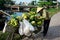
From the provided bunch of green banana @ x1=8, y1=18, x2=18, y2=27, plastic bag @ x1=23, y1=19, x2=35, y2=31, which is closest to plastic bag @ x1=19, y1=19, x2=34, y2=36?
plastic bag @ x1=23, y1=19, x2=35, y2=31

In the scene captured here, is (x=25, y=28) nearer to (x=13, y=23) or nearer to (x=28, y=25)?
(x=28, y=25)

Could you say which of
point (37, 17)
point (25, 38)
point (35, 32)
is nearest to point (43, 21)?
point (37, 17)

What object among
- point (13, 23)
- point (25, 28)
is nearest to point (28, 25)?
point (25, 28)

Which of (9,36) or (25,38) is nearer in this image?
(9,36)

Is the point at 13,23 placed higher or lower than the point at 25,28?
higher

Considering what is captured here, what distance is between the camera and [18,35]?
4.27 m

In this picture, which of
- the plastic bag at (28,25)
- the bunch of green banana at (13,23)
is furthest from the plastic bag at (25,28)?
the bunch of green banana at (13,23)

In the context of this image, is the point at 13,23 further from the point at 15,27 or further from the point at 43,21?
the point at 43,21

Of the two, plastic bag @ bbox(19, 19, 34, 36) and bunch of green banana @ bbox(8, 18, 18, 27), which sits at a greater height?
bunch of green banana @ bbox(8, 18, 18, 27)

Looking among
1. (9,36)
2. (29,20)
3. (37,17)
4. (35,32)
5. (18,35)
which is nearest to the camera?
(9,36)

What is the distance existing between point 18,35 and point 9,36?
41 cm

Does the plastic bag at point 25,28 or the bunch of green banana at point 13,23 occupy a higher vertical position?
Answer: the bunch of green banana at point 13,23

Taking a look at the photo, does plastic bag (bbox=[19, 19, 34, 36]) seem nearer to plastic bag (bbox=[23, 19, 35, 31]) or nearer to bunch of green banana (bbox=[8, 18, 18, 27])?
plastic bag (bbox=[23, 19, 35, 31])

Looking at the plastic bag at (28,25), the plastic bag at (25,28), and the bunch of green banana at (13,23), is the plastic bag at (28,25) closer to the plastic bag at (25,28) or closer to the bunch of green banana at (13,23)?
the plastic bag at (25,28)
